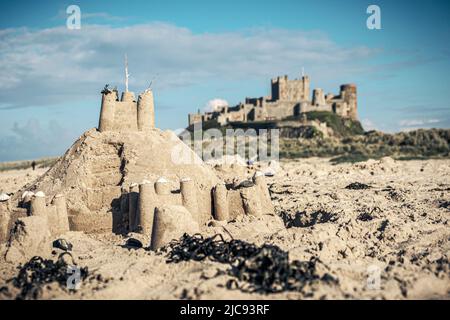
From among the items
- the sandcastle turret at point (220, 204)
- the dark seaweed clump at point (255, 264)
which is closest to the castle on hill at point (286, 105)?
the sandcastle turret at point (220, 204)

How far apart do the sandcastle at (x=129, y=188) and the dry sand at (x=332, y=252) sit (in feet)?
1.42

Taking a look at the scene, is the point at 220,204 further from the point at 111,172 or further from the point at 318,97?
the point at 318,97

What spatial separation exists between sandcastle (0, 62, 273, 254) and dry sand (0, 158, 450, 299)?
17.1 inches

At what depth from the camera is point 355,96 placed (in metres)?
71.2

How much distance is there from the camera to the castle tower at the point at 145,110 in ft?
42.2

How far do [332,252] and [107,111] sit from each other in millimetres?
6753

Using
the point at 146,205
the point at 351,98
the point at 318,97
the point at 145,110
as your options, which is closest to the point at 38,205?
the point at 146,205

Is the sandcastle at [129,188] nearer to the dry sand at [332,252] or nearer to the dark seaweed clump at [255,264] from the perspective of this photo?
the dry sand at [332,252]

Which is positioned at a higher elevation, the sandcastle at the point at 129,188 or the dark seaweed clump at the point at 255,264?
the sandcastle at the point at 129,188

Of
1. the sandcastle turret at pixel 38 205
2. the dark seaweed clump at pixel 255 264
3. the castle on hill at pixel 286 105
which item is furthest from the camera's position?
the castle on hill at pixel 286 105

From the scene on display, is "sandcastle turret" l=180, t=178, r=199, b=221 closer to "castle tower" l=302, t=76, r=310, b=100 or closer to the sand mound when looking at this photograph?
the sand mound

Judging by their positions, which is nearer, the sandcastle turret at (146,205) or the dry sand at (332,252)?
the dry sand at (332,252)

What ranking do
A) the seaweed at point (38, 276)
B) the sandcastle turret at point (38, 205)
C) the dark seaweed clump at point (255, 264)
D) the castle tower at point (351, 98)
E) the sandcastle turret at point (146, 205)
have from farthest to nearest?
the castle tower at point (351, 98), the sandcastle turret at point (146, 205), the sandcastle turret at point (38, 205), the seaweed at point (38, 276), the dark seaweed clump at point (255, 264)

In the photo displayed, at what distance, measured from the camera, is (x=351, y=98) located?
7112 centimetres
